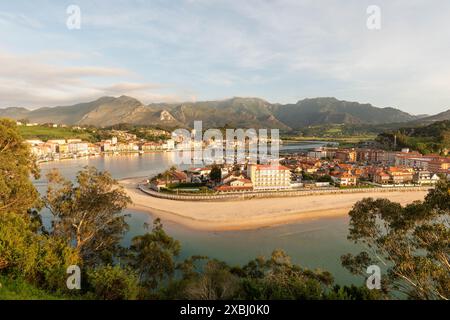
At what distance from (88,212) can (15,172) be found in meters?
2.68

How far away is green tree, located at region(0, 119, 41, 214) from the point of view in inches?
373

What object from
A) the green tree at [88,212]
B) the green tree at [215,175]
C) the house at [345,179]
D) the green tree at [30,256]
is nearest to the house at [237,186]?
the green tree at [215,175]

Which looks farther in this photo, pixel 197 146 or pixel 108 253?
pixel 197 146

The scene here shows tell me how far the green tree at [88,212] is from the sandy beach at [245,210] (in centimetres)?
898

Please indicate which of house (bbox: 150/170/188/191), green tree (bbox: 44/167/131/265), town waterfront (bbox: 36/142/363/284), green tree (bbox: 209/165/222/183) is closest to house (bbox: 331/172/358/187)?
green tree (bbox: 209/165/222/183)

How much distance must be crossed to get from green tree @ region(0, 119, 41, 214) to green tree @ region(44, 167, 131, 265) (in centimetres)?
79

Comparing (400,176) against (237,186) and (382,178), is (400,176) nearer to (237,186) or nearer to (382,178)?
(382,178)

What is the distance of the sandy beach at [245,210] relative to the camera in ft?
69.2

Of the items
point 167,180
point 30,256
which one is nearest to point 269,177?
point 167,180

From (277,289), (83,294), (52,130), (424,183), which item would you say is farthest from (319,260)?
(52,130)
